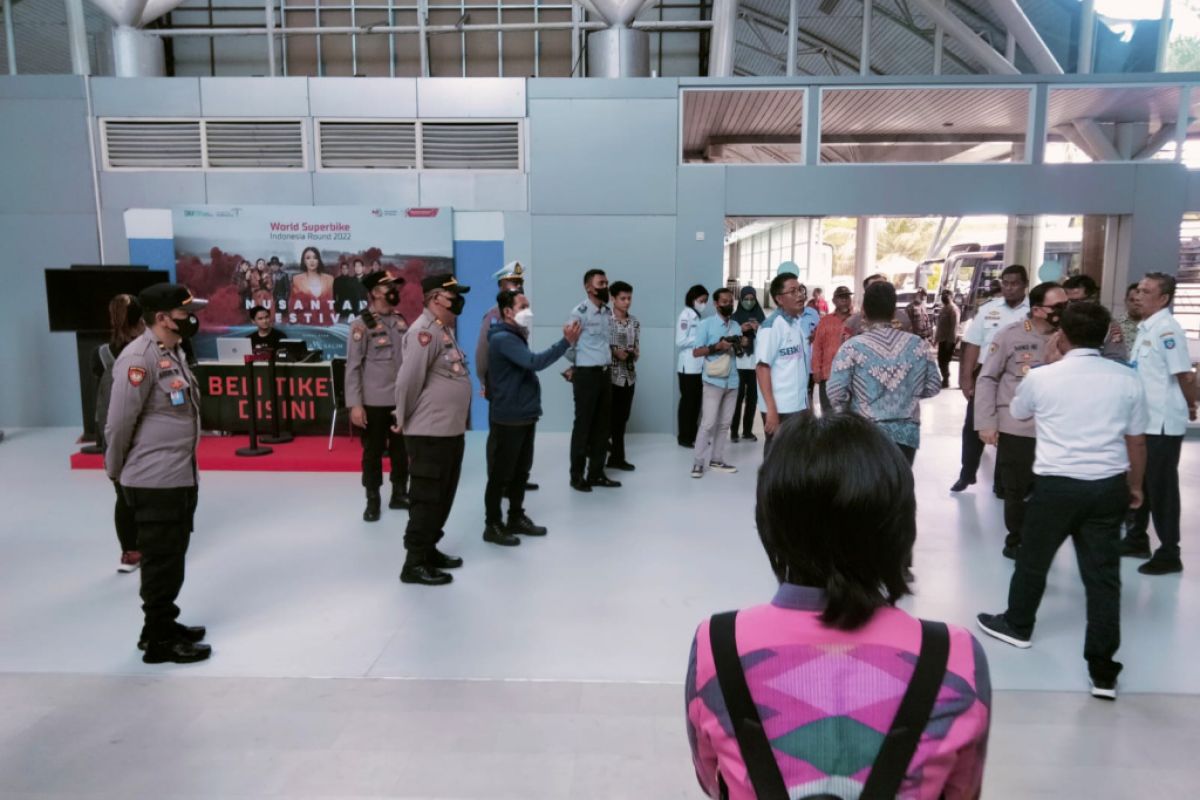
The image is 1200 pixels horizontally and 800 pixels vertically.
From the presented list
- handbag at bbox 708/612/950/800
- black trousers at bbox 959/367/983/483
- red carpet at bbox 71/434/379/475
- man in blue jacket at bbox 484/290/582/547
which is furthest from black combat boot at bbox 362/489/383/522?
handbag at bbox 708/612/950/800

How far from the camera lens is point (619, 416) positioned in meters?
6.59

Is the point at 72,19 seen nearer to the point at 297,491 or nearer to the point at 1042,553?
the point at 297,491

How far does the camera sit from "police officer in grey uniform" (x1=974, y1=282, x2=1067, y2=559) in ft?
13.5

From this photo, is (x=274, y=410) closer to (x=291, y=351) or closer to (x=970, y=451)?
(x=291, y=351)

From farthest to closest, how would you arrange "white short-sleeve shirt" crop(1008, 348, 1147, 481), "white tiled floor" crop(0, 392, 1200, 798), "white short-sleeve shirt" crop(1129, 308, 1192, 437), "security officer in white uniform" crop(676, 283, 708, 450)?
"security officer in white uniform" crop(676, 283, 708, 450)
"white short-sleeve shirt" crop(1129, 308, 1192, 437)
"white short-sleeve shirt" crop(1008, 348, 1147, 481)
"white tiled floor" crop(0, 392, 1200, 798)

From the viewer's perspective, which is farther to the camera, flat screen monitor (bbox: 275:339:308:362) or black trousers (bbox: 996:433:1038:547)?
flat screen monitor (bbox: 275:339:308:362)

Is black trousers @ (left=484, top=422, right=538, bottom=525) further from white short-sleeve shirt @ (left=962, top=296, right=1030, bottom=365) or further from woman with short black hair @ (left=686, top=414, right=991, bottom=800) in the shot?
woman with short black hair @ (left=686, top=414, right=991, bottom=800)

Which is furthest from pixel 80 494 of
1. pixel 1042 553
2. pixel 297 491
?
pixel 1042 553

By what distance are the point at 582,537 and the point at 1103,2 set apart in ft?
26.4

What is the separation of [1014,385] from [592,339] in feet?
9.17

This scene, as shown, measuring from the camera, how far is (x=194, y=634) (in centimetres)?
337

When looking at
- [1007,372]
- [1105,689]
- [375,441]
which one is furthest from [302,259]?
[1105,689]

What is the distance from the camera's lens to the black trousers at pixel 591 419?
5809 millimetres

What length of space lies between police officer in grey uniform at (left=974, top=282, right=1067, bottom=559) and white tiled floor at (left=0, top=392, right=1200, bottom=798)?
51 centimetres
